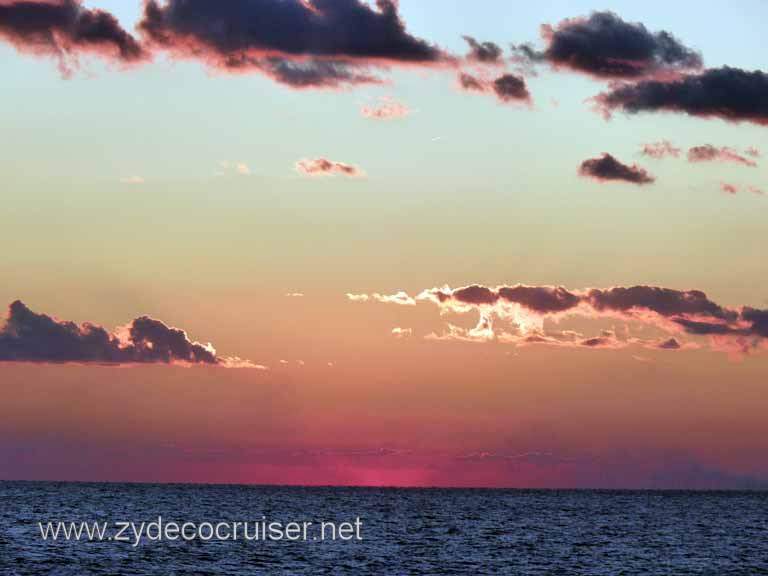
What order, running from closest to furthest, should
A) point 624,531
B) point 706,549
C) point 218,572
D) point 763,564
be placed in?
point 218,572 → point 763,564 → point 706,549 → point 624,531

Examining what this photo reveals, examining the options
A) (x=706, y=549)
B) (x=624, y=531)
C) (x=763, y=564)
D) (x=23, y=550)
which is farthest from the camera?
(x=624, y=531)

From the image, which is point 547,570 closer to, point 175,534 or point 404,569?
point 404,569

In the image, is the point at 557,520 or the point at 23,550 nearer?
the point at 23,550

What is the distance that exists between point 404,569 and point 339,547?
20.6 metres

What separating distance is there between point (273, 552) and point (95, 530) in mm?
38023

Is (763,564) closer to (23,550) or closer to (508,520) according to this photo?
(23,550)

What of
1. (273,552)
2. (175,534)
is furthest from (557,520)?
(273,552)

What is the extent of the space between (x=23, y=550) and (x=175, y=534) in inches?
1147

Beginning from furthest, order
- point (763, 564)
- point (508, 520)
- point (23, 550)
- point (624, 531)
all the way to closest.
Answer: point (508, 520)
point (624, 531)
point (763, 564)
point (23, 550)

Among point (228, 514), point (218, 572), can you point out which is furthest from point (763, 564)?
point (228, 514)

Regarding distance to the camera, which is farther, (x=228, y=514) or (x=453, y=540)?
(x=228, y=514)

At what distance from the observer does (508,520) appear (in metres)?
195

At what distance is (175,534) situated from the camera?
134625 mm

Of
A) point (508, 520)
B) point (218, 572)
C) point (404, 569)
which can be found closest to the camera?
point (218, 572)
